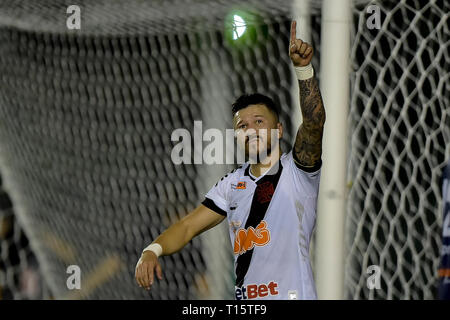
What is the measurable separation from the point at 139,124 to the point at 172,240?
1533mm

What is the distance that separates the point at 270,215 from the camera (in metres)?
1.65

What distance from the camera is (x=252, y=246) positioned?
165cm

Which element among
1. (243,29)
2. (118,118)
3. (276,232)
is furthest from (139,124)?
(276,232)

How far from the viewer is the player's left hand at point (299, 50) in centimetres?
144

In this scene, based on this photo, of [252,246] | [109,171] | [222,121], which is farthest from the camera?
[109,171]

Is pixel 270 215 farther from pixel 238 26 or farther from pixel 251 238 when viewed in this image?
pixel 238 26

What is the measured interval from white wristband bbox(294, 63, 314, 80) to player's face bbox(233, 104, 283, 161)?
165 mm

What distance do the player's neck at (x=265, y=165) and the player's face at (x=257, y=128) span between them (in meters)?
0.03

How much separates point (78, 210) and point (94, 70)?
2.26 ft

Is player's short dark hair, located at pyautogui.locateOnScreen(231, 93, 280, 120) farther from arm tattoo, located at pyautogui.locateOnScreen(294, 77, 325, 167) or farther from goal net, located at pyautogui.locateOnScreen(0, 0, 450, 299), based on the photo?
goal net, located at pyautogui.locateOnScreen(0, 0, 450, 299)

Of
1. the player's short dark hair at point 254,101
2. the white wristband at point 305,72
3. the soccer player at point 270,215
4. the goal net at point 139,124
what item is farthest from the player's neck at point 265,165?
the goal net at point 139,124

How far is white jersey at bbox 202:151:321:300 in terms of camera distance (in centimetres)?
161
